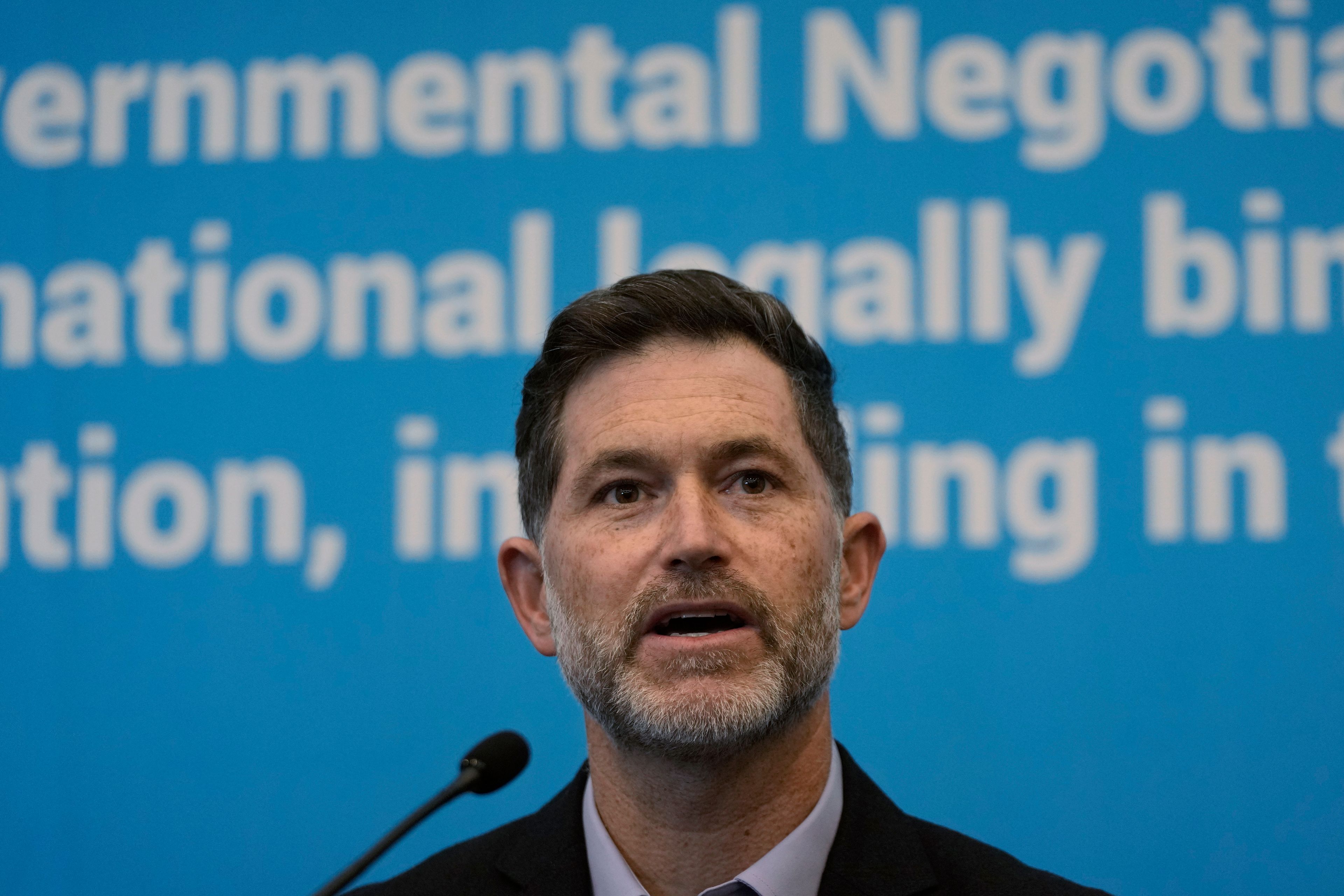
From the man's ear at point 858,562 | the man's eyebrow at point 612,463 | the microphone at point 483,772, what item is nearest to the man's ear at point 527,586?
the man's eyebrow at point 612,463

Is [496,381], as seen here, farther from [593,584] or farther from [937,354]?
[593,584]

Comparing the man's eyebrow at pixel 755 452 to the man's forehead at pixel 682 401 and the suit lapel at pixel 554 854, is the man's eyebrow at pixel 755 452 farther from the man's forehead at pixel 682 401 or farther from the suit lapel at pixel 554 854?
the suit lapel at pixel 554 854

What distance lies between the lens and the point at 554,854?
→ 5.87 feet

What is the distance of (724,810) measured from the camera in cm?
169

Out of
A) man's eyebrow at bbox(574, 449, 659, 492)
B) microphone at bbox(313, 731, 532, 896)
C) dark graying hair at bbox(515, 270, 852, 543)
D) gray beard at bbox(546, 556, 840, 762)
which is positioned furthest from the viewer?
dark graying hair at bbox(515, 270, 852, 543)

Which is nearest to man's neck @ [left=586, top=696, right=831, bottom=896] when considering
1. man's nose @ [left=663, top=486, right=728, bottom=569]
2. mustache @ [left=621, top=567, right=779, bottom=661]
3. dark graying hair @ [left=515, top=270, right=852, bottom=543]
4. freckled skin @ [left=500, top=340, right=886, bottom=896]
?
freckled skin @ [left=500, top=340, right=886, bottom=896]

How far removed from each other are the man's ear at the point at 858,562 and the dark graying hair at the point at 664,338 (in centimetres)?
3

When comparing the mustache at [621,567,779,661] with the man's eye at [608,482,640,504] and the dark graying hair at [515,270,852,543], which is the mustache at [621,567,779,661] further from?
the dark graying hair at [515,270,852,543]

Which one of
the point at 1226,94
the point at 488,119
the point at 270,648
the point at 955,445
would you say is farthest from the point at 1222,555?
the point at 270,648

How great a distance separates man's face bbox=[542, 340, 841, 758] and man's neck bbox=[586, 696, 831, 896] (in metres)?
0.05

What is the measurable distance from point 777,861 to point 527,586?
55 centimetres

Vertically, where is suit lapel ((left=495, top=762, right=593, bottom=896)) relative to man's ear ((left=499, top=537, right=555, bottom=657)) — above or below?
below

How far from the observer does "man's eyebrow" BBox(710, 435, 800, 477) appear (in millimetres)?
1716

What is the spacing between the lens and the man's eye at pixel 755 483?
5.74 feet
